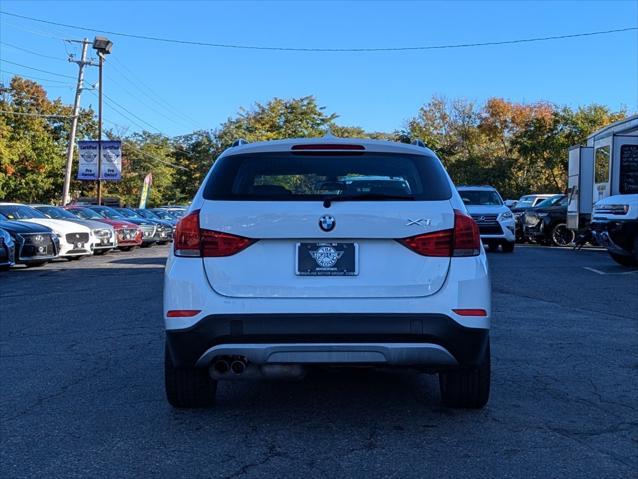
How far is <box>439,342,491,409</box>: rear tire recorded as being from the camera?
4.68 meters

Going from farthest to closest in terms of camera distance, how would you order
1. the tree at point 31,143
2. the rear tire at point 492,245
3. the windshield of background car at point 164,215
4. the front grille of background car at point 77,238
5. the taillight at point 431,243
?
the tree at point 31,143 < the windshield of background car at point 164,215 < the rear tire at point 492,245 < the front grille of background car at point 77,238 < the taillight at point 431,243

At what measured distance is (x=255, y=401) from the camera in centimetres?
523

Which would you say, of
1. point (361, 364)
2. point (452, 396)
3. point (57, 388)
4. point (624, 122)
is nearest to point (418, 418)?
point (452, 396)

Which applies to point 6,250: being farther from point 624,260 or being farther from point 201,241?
point 624,260

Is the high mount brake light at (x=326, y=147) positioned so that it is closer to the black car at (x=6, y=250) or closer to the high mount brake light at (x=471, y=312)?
the high mount brake light at (x=471, y=312)

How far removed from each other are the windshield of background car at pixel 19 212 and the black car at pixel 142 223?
5889mm

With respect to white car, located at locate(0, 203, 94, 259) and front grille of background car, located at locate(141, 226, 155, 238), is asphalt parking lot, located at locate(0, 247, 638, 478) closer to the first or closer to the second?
white car, located at locate(0, 203, 94, 259)

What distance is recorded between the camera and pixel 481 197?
20.4 meters

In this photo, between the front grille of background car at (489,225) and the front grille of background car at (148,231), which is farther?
the front grille of background car at (148,231)

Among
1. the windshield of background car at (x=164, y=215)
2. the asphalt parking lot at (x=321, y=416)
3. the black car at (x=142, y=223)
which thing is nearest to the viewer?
the asphalt parking lot at (x=321, y=416)

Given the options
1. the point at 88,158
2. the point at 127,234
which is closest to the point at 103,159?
the point at 88,158

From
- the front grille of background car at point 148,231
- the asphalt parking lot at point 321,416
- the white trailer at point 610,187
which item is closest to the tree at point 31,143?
the front grille of background car at point 148,231

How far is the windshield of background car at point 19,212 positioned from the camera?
18.1 meters

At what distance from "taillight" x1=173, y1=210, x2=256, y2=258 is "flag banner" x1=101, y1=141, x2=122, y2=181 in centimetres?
3895
